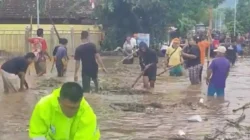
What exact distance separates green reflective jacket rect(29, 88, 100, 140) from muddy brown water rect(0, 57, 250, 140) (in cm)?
463

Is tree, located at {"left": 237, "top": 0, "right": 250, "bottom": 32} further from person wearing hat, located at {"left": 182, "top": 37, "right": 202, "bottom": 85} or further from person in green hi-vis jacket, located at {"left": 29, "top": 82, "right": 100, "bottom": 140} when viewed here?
person in green hi-vis jacket, located at {"left": 29, "top": 82, "right": 100, "bottom": 140}

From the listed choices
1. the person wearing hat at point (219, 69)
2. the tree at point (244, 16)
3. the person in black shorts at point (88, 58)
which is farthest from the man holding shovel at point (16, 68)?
the tree at point (244, 16)

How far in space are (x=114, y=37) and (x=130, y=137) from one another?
3012 cm

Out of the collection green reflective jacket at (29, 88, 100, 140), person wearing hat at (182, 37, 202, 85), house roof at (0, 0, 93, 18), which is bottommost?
person wearing hat at (182, 37, 202, 85)

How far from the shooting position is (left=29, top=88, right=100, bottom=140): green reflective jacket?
529 cm

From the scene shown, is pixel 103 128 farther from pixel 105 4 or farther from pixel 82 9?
pixel 82 9

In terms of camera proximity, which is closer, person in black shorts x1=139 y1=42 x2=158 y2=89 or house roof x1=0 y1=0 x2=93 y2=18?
person in black shorts x1=139 y1=42 x2=158 y2=89

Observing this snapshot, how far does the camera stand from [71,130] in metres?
5.45

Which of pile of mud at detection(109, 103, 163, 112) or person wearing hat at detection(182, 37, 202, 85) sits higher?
person wearing hat at detection(182, 37, 202, 85)

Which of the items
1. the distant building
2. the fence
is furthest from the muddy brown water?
the distant building

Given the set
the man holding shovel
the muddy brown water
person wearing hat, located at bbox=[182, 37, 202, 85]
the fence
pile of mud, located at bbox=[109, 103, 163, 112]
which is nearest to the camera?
the muddy brown water

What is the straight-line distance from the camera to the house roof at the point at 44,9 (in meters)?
40.6

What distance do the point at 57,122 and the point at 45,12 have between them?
35.5m

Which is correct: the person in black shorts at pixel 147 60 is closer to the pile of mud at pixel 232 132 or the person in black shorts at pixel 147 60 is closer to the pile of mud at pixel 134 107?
the pile of mud at pixel 134 107
